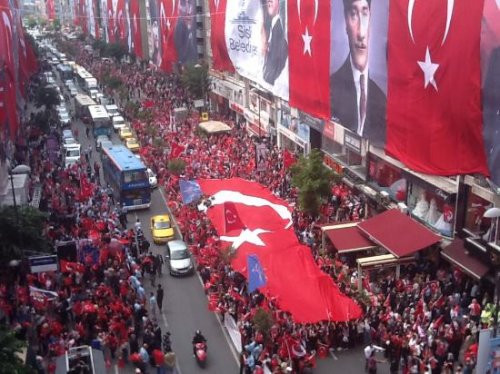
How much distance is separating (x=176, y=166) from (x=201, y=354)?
722 inches

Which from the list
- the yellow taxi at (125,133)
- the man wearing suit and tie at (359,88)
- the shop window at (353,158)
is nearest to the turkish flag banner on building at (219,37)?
the yellow taxi at (125,133)

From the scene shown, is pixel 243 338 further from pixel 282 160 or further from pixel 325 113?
pixel 282 160

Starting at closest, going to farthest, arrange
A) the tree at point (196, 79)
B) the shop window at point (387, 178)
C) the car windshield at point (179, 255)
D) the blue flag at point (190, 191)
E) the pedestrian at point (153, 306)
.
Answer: the pedestrian at point (153, 306), the car windshield at point (179, 255), the shop window at point (387, 178), the blue flag at point (190, 191), the tree at point (196, 79)

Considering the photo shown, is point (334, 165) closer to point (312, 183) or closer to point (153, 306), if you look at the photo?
point (312, 183)

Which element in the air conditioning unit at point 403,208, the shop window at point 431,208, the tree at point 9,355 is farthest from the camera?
the air conditioning unit at point 403,208

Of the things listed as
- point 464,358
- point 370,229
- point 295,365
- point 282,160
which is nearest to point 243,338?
point 295,365

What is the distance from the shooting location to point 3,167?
103 ft

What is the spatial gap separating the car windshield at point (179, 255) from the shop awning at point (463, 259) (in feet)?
32.3

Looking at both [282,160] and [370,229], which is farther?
[282,160]

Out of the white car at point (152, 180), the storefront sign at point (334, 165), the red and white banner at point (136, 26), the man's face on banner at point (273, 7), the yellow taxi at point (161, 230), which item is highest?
the man's face on banner at point (273, 7)

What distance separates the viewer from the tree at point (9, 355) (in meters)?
11.9

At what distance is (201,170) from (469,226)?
57.7 feet

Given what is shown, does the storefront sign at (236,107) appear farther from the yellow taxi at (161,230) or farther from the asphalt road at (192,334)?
the asphalt road at (192,334)

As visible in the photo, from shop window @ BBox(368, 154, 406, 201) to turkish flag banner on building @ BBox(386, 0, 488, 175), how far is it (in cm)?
178
